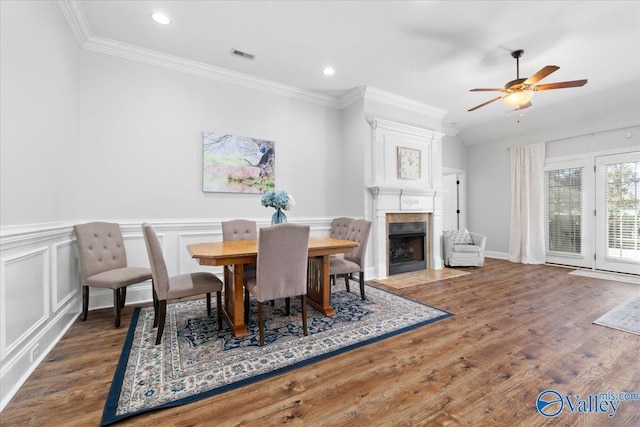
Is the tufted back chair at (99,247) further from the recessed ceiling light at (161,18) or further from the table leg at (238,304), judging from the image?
the recessed ceiling light at (161,18)

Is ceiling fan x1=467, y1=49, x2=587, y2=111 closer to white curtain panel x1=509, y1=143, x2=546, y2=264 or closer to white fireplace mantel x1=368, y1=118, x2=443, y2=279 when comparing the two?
white fireplace mantel x1=368, y1=118, x2=443, y2=279

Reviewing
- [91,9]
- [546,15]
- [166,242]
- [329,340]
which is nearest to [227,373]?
[329,340]

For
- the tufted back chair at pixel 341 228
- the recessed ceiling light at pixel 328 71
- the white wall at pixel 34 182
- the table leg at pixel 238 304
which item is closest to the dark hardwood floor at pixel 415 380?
the white wall at pixel 34 182

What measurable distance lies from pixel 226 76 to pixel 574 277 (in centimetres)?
626

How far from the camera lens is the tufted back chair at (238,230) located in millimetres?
3330

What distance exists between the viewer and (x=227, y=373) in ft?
5.87

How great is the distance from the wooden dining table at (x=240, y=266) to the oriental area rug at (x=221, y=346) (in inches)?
5.7

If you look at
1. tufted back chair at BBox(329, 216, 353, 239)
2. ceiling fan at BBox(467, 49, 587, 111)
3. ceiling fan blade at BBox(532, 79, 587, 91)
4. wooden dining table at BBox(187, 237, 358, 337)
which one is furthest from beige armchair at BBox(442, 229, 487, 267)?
wooden dining table at BBox(187, 237, 358, 337)

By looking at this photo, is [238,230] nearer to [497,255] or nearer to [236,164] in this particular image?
[236,164]

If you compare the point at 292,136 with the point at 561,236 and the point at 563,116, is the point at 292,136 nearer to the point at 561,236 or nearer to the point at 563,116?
the point at 563,116

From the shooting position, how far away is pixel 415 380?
1719 millimetres

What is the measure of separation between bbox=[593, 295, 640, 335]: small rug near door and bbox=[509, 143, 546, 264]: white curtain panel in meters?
2.51

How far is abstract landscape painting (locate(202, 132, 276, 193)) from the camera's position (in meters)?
3.62

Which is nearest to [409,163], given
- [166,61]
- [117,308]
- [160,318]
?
[166,61]
